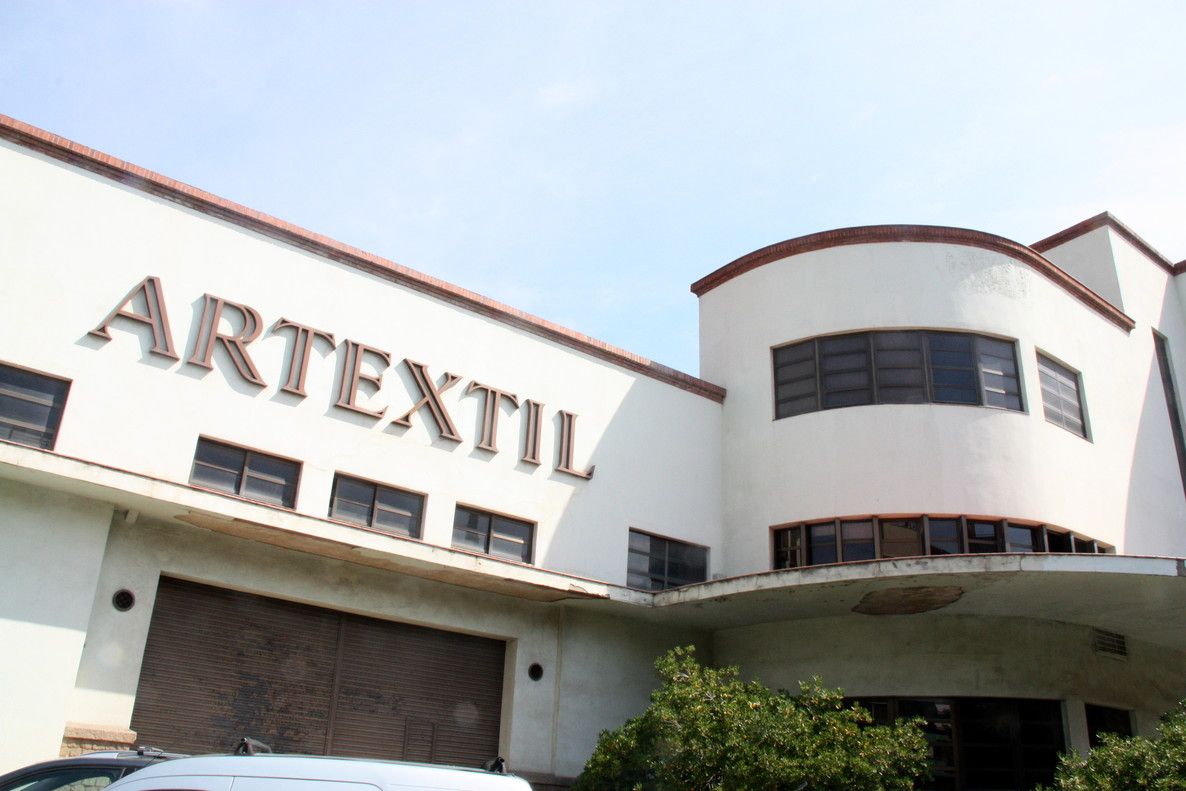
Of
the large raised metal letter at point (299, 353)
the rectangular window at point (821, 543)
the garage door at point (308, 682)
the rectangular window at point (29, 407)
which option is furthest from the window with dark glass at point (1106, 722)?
the rectangular window at point (29, 407)

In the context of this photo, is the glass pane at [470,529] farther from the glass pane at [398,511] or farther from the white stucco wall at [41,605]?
the white stucco wall at [41,605]

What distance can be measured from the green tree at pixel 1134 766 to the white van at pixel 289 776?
28.1 ft

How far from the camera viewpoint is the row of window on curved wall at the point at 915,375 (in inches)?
703

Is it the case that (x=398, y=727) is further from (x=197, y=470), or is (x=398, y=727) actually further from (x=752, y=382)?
→ (x=752, y=382)

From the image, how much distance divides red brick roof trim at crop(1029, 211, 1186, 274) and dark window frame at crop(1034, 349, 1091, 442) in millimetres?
4794

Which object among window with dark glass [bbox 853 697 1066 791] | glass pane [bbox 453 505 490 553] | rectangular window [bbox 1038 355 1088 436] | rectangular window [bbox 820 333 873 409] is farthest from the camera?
rectangular window [bbox 1038 355 1088 436]

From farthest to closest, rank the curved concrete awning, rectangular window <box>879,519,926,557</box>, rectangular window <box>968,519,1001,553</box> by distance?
rectangular window <box>879,519,926,557</box>
rectangular window <box>968,519,1001,553</box>
the curved concrete awning

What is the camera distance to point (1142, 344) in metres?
21.5

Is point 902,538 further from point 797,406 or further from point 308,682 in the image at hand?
point 308,682

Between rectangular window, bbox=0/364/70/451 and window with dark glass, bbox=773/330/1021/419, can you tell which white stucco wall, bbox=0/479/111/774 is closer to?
rectangular window, bbox=0/364/70/451

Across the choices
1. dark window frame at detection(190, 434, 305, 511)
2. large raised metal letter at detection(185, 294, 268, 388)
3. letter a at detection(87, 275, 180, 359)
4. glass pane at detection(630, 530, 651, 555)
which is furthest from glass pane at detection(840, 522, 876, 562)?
letter a at detection(87, 275, 180, 359)

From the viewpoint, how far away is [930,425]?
17.5m

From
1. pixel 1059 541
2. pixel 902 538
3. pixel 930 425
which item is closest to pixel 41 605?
pixel 902 538

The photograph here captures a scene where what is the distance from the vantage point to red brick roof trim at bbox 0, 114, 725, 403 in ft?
44.0
